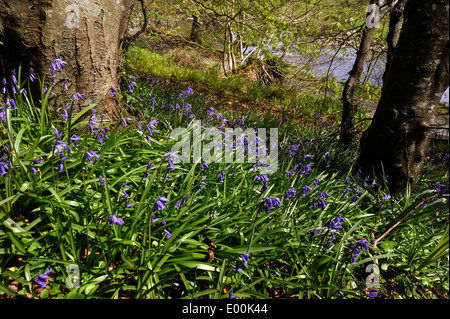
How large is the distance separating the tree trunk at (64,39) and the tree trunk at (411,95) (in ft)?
8.76

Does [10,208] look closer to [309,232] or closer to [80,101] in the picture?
[80,101]

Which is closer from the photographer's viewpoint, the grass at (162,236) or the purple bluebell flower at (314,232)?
the grass at (162,236)

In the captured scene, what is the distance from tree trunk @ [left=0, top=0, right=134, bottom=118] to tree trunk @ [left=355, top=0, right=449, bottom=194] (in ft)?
8.76

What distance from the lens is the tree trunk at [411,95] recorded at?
87.2 inches

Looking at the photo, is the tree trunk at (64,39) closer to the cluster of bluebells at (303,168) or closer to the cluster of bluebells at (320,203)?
the cluster of bluebells at (303,168)

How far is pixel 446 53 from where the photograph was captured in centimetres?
222

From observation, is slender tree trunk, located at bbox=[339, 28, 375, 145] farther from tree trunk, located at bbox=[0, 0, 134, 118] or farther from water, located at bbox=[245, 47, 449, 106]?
tree trunk, located at bbox=[0, 0, 134, 118]

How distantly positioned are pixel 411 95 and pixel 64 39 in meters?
3.03

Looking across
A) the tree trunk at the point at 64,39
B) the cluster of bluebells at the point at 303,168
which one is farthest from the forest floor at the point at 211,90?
the tree trunk at the point at 64,39

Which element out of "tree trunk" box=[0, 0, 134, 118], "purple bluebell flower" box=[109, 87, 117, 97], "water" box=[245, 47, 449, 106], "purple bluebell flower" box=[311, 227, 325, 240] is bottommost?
"purple bluebell flower" box=[311, 227, 325, 240]

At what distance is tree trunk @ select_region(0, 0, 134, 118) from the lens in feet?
7.15

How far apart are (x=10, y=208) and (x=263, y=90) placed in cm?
709

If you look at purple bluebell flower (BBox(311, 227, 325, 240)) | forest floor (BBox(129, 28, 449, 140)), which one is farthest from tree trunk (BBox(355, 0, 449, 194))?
forest floor (BBox(129, 28, 449, 140))
